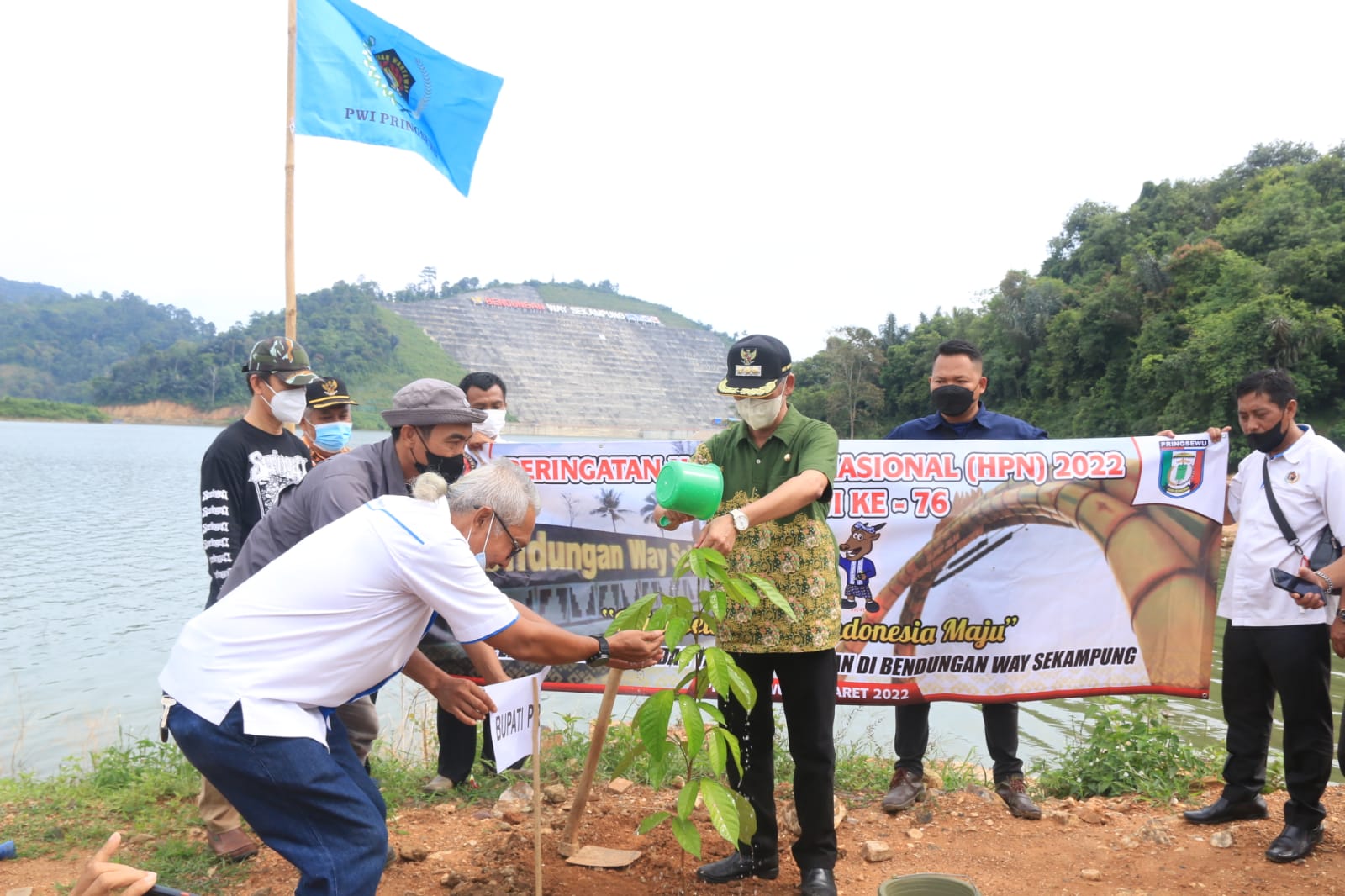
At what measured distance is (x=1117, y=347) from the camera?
129 feet

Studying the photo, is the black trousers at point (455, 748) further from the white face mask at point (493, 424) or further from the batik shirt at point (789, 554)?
the batik shirt at point (789, 554)

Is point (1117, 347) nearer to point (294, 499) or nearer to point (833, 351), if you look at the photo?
point (833, 351)

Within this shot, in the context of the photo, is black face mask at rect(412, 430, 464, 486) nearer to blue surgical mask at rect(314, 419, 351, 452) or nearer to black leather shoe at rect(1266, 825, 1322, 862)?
blue surgical mask at rect(314, 419, 351, 452)

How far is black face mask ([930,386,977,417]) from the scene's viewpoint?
4.64 metres

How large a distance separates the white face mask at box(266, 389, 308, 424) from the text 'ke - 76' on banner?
1.35 m

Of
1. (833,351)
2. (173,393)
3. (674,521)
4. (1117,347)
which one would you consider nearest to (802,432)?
(674,521)

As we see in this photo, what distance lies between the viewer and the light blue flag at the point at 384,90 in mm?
6145

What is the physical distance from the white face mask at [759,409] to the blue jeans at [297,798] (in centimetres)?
189

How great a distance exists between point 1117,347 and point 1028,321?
5.85 metres

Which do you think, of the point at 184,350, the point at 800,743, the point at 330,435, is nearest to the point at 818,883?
the point at 800,743

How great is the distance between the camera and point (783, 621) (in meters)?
3.42

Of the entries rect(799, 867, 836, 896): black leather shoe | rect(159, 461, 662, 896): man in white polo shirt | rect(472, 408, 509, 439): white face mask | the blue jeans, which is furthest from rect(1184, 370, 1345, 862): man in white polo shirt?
rect(472, 408, 509, 439): white face mask

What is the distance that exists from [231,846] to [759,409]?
9.66ft

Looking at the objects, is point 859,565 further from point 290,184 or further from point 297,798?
point 290,184
